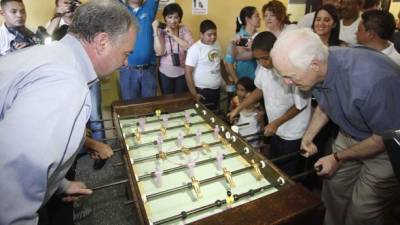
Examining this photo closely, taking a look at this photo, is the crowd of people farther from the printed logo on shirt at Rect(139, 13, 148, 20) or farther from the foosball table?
the foosball table

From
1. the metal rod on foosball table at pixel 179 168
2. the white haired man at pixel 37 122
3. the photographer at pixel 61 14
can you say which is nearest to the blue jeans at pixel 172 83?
the photographer at pixel 61 14

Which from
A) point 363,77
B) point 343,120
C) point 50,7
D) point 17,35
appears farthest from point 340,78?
point 50,7

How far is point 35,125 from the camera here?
69cm

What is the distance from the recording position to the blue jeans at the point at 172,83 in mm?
3324

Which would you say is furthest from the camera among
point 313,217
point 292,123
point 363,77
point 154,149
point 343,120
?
point 292,123

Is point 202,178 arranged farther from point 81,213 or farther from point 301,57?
point 81,213

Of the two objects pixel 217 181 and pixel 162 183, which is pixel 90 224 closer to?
pixel 162 183

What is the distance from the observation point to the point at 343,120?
5.07 ft

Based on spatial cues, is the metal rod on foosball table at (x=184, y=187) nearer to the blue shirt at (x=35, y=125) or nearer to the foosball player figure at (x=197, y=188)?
the foosball player figure at (x=197, y=188)

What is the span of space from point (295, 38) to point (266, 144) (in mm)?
1067

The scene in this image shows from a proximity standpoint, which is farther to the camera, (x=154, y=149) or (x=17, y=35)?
(x=17, y=35)

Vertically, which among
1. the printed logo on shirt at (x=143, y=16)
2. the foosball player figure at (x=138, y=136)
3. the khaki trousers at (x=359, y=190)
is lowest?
the khaki trousers at (x=359, y=190)

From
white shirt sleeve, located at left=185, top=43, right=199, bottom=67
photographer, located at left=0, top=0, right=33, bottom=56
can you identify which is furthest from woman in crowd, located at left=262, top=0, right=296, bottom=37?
photographer, located at left=0, top=0, right=33, bottom=56

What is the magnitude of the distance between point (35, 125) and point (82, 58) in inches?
16.0
